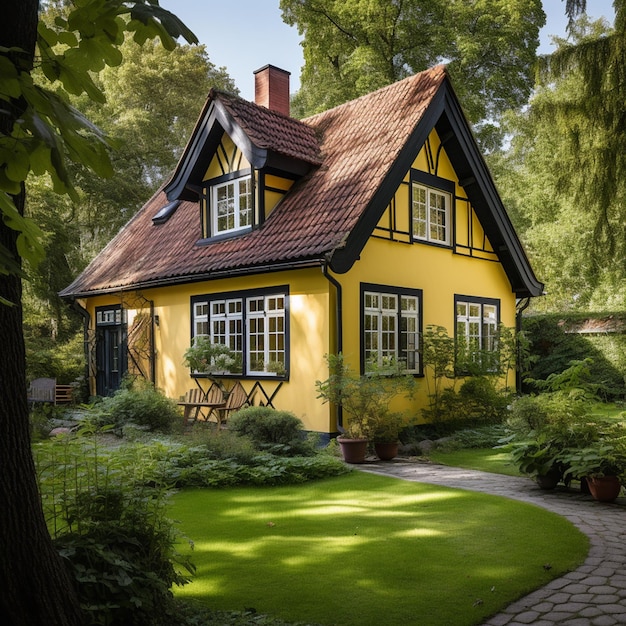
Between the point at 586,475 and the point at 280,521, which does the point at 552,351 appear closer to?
the point at 586,475

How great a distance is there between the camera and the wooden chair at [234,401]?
13534mm

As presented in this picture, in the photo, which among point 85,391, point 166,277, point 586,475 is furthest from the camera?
point 85,391

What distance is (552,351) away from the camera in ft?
69.6

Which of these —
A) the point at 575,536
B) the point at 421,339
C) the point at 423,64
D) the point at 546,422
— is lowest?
the point at 575,536

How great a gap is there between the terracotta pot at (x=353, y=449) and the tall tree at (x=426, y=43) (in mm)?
16982

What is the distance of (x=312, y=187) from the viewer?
45.6ft

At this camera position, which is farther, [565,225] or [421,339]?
[565,225]

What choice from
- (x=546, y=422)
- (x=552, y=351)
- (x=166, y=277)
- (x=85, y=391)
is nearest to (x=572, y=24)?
(x=546, y=422)

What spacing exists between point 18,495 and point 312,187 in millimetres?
11442

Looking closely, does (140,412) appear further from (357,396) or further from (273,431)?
(357,396)

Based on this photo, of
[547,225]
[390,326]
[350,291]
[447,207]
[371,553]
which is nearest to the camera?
[371,553]

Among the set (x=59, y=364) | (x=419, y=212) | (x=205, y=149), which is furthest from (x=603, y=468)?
(x=59, y=364)

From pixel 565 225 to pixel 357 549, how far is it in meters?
30.7

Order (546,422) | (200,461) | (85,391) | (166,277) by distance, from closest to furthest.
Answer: (546,422)
(200,461)
(166,277)
(85,391)
